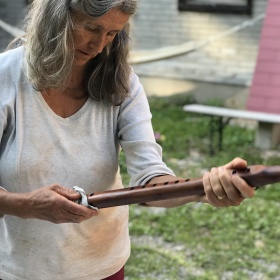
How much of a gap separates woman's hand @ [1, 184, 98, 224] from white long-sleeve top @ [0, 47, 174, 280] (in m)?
0.12

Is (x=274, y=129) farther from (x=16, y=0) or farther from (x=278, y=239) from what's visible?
(x=16, y=0)

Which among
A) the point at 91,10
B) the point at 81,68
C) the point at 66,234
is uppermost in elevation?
the point at 91,10

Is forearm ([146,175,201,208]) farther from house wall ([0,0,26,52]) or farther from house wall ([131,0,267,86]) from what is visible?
house wall ([0,0,26,52])

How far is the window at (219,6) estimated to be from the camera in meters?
9.08

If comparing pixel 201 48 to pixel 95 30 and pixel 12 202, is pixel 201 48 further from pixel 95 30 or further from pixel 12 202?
pixel 12 202

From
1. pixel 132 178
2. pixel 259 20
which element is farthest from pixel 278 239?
pixel 259 20

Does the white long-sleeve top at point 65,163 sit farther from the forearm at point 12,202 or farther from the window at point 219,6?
the window at point 219,6

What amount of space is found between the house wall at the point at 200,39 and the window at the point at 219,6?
0.07 metres

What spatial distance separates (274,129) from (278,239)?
2.52 m

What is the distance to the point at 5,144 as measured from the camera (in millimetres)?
1844

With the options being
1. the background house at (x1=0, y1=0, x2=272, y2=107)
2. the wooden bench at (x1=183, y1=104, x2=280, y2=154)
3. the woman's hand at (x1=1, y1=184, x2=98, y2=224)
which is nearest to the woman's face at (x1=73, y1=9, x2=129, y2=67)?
the woman's hand at (x1=1, y1=184, x2=98, y2=224)

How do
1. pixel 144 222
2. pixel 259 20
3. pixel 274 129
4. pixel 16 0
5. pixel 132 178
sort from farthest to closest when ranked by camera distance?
pixel 16 0, pixel 259 20, pixel 274 129, pixel 144 222, pixel 132 178

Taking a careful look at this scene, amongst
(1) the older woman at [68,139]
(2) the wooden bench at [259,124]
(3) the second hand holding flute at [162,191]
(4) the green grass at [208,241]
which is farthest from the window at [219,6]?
(3) the second hand holding flute at [162,191]

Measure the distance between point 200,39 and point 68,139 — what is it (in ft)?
26.0
